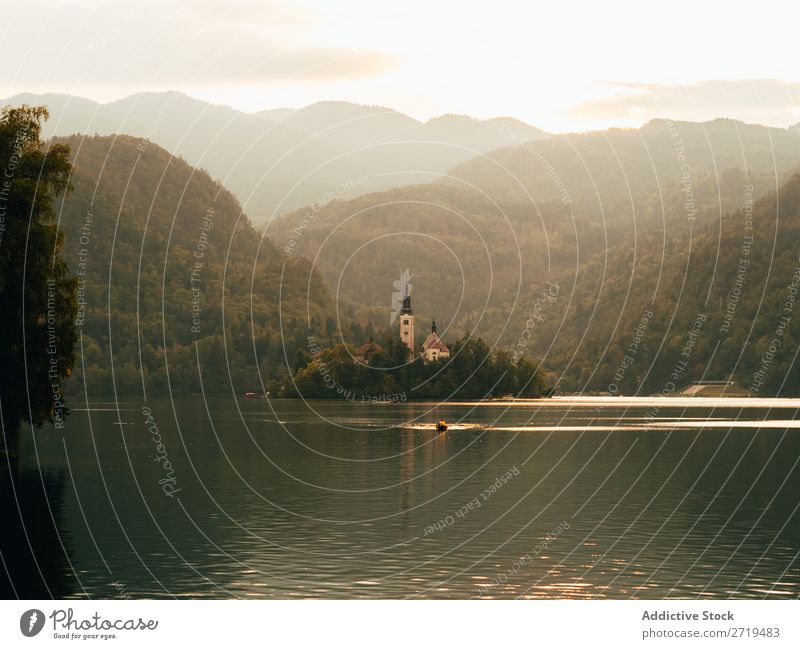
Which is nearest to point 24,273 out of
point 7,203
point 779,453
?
point 7,203

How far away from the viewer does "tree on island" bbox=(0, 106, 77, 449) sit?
8606 centimetres

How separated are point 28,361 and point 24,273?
658cm

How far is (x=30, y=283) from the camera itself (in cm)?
8769

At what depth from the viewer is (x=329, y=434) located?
156 metres

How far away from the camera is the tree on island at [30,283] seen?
8606cm

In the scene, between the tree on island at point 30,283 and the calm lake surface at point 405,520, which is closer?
the calm lake surface at point 405,520

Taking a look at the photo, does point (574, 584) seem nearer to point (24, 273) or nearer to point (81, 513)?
point (81, 513)
